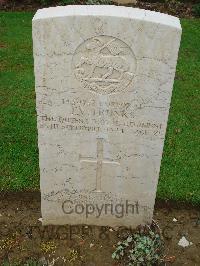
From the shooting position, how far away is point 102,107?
4156 millimetres

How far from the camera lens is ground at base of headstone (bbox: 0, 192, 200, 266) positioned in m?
4.69

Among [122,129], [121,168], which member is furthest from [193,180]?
[122,129]

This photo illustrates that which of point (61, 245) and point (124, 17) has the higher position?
point (124, 17)

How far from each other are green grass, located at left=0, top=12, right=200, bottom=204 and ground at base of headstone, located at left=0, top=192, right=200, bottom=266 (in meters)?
0.32

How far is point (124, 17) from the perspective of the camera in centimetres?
364

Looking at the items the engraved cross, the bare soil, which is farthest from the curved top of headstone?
the bare soil

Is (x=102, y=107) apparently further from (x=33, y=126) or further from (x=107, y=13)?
(x=33, y=126)

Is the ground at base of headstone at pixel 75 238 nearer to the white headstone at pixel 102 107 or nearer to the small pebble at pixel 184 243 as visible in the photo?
the small pebble at pixel 184 243

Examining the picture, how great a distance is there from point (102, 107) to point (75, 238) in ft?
5.40

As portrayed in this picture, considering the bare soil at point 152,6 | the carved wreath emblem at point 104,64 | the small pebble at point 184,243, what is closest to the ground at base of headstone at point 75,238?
the small pebble at point 184,243

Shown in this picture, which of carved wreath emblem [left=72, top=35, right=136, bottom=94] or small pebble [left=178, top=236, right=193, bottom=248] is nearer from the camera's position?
carved wreath emblem [left=72, top=35, right=136, bottom=94]

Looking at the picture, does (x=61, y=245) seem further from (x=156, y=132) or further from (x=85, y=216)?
(x=156, y=132)

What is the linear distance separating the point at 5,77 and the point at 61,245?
4.28 meters

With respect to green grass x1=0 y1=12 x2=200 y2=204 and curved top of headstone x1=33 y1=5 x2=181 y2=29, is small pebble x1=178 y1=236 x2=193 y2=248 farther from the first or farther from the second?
curved top of headstone x1=33 y1=5 x2=181 y2=29
